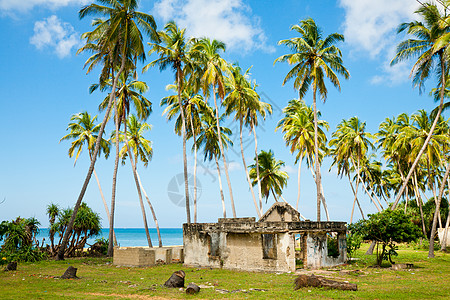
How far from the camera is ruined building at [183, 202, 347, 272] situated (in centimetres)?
1733

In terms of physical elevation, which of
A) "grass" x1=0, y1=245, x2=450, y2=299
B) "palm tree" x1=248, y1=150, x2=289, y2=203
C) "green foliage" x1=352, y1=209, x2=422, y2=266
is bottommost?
"grass" x1=0, y1=245, x2=450, y2=299

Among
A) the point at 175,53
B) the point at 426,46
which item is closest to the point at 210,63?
the point at 175,53

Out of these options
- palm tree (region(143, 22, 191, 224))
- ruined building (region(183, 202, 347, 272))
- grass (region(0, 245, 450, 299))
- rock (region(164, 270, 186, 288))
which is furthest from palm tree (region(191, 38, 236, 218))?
rock (region(164, 270, 186, 288))

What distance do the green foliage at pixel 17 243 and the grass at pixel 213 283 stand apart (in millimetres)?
2901

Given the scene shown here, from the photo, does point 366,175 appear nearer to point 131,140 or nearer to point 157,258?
point 131,140

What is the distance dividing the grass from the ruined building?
743 millimetres

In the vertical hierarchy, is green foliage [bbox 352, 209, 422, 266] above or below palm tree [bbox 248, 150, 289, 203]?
below

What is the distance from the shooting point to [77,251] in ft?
91.0

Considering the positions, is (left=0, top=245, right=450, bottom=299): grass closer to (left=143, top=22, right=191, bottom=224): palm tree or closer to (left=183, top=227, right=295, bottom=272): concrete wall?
(left=183, top=227, right=295, bottom=272): concrete wall

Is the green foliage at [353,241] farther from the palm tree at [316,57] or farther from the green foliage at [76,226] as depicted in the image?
the green foliage at [76,226]

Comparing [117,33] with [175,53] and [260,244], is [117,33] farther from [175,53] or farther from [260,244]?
[260,244]

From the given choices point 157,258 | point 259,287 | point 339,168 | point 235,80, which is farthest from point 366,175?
point 259,287

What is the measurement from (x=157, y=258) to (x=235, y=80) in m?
15.7

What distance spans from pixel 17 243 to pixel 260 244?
16.2 m
